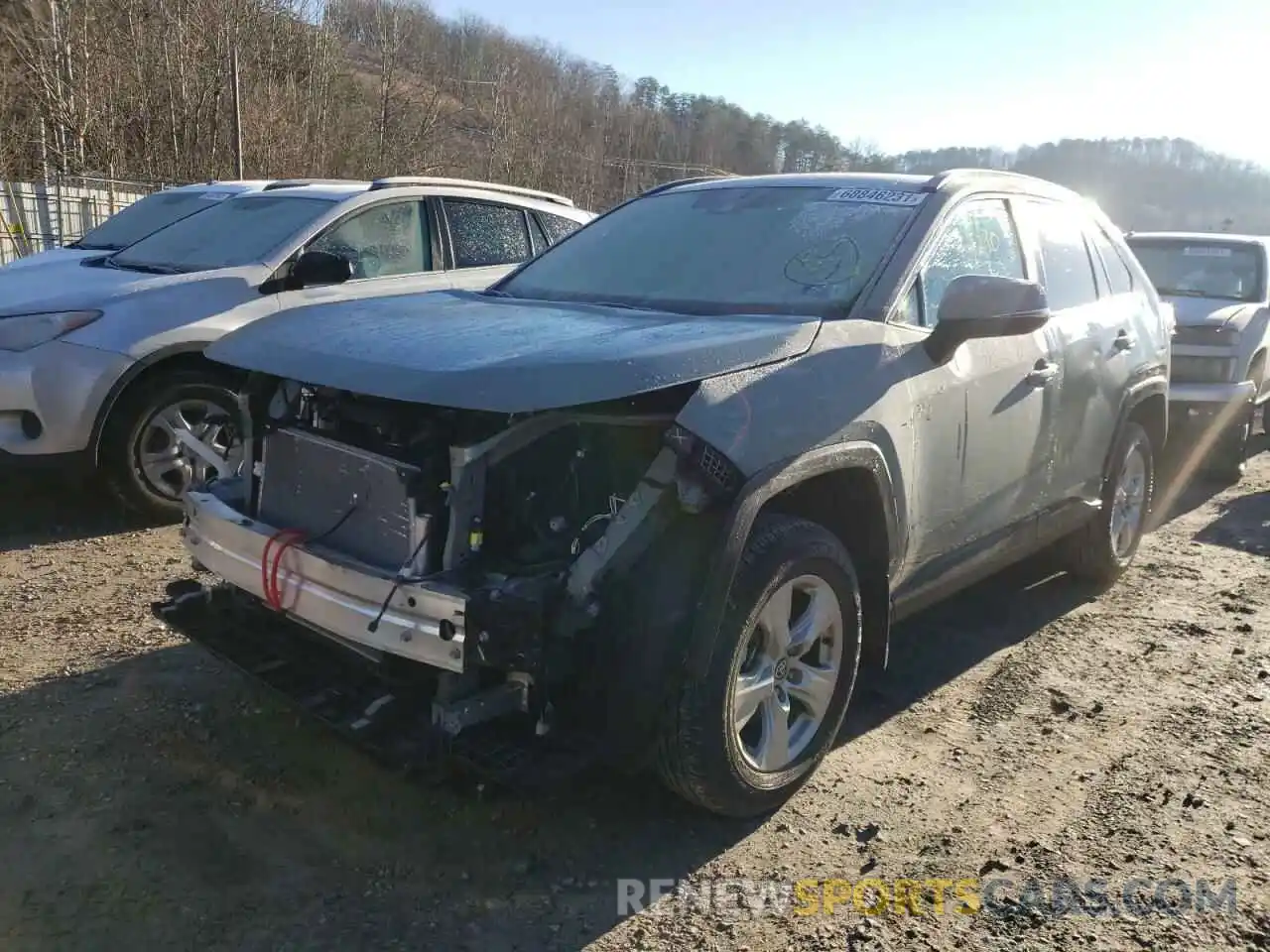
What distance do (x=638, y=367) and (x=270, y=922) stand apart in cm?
165

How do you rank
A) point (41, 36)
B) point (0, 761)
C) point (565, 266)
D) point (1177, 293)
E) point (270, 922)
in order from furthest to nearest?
point (41, 36), point (1177, 293), point (565, 266), point (0, 761), point (270, 922)

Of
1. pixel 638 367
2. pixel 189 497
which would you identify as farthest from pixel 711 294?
pixel 189 497

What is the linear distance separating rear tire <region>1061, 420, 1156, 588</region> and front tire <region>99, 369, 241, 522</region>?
14.3 feet

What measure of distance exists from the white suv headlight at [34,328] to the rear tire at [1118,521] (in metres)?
5.14

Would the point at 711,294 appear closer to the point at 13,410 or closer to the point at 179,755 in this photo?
the point at 179,755

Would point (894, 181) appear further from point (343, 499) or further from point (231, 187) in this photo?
point (231, 187)

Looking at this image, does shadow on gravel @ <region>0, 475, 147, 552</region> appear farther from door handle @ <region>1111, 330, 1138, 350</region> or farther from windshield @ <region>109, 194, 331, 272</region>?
door handle @ <region>1111, 330, 1138, 350</region>

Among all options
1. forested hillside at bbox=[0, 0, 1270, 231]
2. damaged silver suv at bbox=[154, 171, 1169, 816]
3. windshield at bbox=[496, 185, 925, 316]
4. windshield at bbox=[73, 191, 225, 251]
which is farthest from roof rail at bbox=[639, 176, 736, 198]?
forested hillside at bbox=[0, 0, 1270, 231]

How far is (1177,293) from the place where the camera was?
8773 mm

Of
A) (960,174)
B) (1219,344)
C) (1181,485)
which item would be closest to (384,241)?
(960,174)

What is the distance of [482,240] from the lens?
6.90 metres

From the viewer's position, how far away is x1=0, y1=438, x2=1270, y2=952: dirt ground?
2.59 m

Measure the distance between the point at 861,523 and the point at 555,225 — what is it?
477 centimetres

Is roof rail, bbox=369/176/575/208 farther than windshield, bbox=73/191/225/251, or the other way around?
windshield, bbox=73/191/225/251
